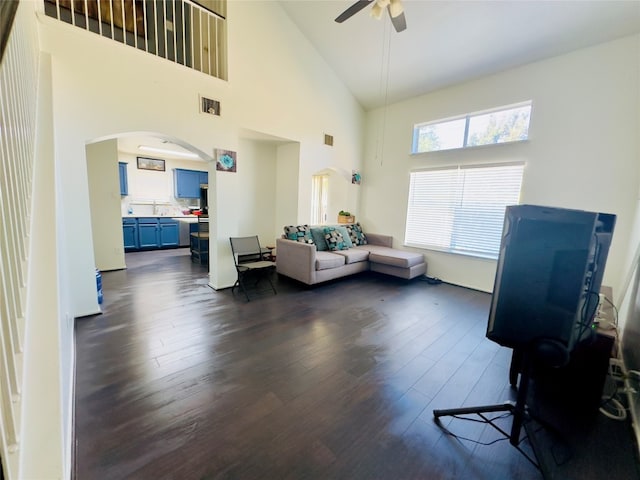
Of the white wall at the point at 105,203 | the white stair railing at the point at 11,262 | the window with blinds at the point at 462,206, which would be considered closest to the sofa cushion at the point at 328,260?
the window with blinds at the point at 462,206

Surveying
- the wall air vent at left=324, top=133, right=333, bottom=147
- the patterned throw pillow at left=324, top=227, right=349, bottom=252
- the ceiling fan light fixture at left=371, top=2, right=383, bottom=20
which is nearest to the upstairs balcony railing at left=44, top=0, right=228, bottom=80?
the wall air vent at left=324, top=133, right=333, bottom=147

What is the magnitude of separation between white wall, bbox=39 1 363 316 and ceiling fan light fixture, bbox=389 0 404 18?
216 centimetres

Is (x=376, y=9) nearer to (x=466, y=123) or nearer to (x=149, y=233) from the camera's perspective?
(x=466, y=123)

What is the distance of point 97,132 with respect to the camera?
108 inches

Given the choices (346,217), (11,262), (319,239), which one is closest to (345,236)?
(319,239)

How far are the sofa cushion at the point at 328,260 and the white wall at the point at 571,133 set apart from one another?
6.08 ft

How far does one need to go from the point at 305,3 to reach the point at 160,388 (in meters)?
4.87

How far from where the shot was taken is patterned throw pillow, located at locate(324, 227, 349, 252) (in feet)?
15.6

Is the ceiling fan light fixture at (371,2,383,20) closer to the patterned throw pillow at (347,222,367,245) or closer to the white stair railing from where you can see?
the white stair railing

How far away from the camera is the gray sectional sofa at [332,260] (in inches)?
158

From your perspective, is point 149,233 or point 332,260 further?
point 149,233

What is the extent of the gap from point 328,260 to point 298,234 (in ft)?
2.41

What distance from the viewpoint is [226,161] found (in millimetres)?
3697

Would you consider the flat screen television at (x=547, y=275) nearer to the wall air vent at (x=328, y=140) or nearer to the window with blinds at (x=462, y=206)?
the window with blinds at (x=462, y=206)
